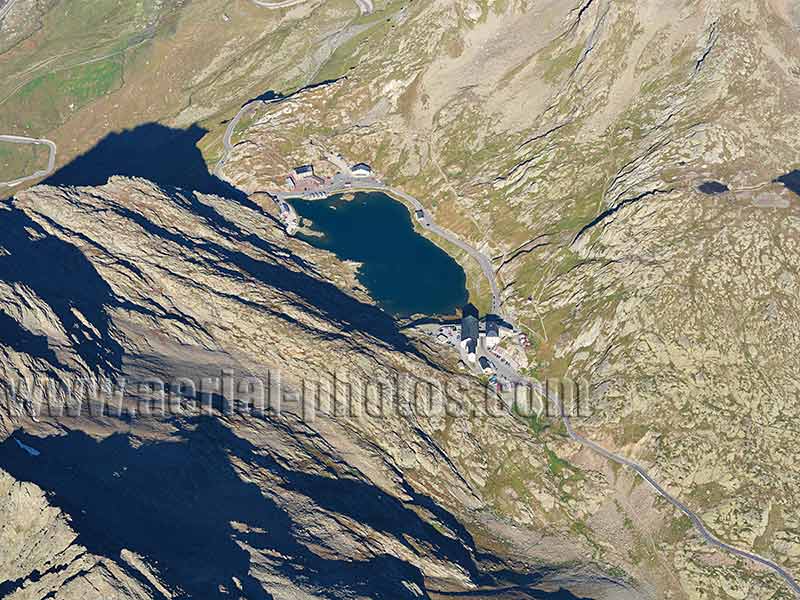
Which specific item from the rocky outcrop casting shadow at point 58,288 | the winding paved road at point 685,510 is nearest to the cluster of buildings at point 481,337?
the winding paved road at point 685,510

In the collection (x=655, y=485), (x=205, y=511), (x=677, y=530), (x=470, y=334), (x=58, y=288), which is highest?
(x=58, y=288)

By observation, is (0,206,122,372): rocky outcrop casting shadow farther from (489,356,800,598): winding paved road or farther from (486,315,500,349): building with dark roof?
(489,356,800,598): winding paved road

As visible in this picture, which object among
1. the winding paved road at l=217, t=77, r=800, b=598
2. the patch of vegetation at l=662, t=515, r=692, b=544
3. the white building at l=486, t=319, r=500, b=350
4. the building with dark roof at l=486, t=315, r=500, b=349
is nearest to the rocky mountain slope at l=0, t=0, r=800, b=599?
the patch of vegetation at l=662, t=515, r=692, b=544

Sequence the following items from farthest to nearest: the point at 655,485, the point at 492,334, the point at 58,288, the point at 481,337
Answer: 1. the point at 481,337
2. the point at 492,334
3. the point at 655,485
4. the point at 58,288

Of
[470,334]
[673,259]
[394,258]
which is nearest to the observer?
[673,259]

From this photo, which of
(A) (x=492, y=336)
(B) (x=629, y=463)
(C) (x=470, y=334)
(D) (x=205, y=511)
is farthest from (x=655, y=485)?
(D) (x=205, y=511)

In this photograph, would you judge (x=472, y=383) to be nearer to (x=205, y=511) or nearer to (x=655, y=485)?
(x=655, y=485)
